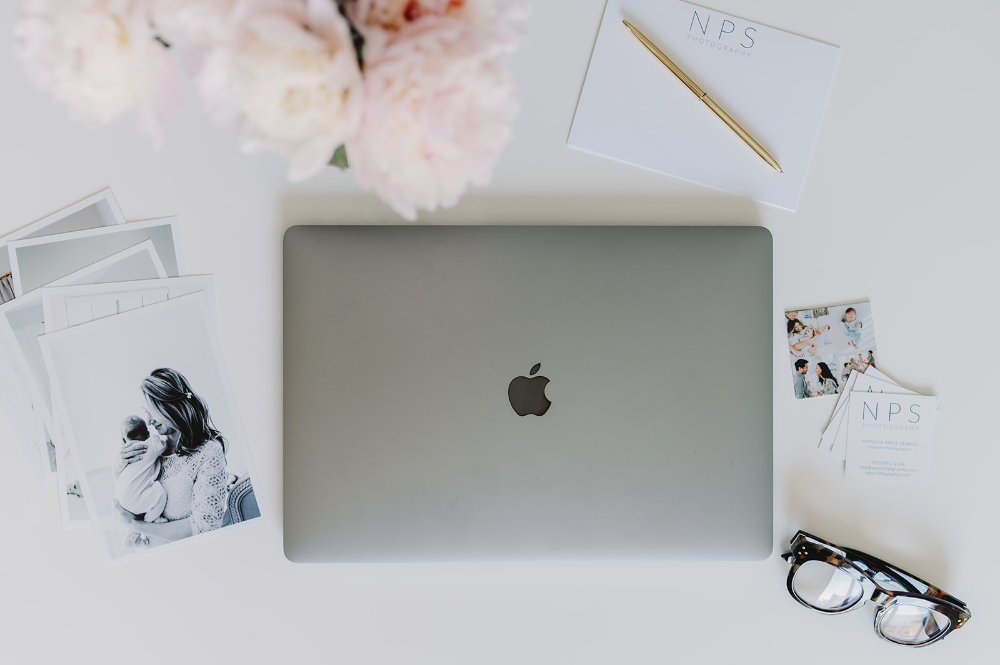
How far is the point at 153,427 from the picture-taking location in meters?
0.88

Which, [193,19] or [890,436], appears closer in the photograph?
[193,19]

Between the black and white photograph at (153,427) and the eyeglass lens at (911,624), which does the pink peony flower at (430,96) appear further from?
the eyeglass lens at (911,624)

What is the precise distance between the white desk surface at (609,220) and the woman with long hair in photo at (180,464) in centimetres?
5

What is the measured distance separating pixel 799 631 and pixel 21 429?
1.21 m

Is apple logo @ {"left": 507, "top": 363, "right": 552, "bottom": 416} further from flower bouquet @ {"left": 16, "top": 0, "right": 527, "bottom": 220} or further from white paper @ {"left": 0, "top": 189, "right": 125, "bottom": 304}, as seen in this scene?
white paper @ {"left": 0, "top": 189, "right": 125, "bottom": 304}

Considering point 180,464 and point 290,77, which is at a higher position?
point 290,77

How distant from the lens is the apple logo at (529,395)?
0.82 metres

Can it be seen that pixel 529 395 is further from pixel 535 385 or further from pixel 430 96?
pixel 430 96

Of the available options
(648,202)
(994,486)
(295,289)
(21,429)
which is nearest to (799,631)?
(994,486)

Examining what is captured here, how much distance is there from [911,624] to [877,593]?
75 millimetres

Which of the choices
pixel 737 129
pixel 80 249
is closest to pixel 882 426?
pixel 737 129

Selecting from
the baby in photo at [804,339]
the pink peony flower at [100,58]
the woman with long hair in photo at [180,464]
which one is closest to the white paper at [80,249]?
the woman with long hair in photo at [180,464]

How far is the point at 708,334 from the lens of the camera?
818 mm

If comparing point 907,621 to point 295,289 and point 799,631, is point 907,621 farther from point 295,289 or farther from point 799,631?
point 295,289
